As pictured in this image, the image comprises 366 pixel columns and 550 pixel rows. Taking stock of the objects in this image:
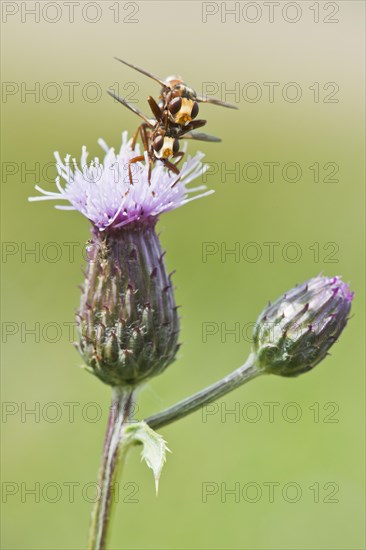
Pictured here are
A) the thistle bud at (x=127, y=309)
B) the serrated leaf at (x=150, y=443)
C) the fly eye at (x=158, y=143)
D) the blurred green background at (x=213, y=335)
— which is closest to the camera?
the serrated leaf at (x=150, y=443)

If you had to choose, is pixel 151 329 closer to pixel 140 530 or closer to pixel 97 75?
pixel 140 530

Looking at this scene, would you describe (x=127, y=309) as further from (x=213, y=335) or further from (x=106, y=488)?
(x=213, y=335)

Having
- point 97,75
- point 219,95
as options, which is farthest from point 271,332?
point 97,75

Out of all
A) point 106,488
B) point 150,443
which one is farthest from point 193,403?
point 106,488

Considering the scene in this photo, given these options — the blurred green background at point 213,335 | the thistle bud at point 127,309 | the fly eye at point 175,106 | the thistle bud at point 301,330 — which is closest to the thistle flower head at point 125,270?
the thistle bud at point 127,309

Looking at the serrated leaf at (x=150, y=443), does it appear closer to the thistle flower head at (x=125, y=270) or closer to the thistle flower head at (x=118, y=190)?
the thistle flower head at (x=125, y=270)

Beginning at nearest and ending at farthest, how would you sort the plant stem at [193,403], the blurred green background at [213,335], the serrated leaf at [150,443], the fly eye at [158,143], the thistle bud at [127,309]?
the serrated leaf at [150,443] → the plant stem at [193,403] → the thistle bud at [127,309] → the fly eye at [158,143] → the blurred green background at [213,335]
